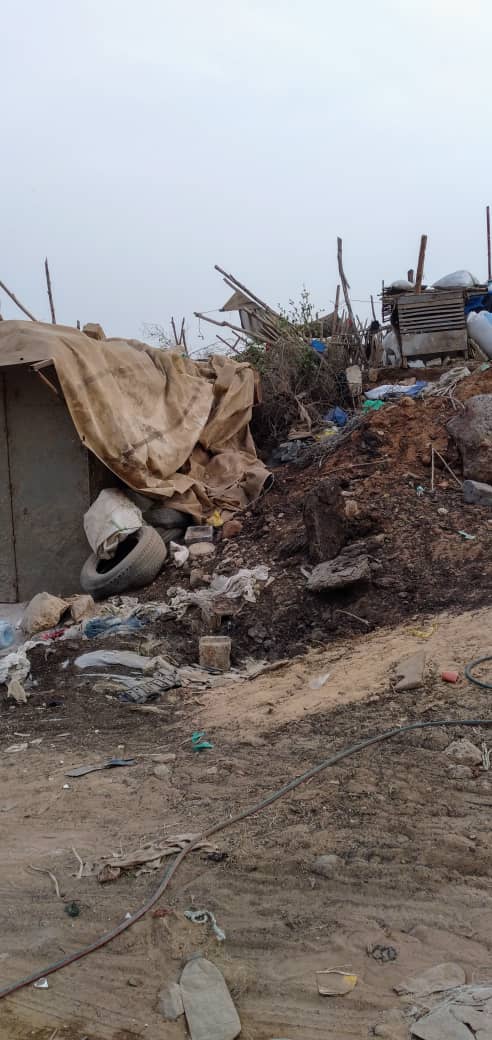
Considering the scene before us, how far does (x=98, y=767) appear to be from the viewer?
444cm

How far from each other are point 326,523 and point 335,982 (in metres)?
4.83

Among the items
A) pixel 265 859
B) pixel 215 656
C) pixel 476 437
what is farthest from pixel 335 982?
pixel 476 437

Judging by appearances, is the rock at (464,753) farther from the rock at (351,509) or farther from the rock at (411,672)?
the rock at (351,509)

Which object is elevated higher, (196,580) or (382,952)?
(382,952)

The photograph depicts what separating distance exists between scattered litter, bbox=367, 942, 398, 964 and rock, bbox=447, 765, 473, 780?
1.14m

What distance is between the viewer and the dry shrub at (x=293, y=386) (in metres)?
11.2

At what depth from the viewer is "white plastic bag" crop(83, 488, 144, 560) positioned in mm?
7824

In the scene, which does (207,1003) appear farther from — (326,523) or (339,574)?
(326,523)

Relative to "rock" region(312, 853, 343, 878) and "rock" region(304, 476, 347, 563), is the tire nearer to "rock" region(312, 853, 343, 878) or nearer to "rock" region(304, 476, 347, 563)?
"rock" region(304, 476, 347, 563)

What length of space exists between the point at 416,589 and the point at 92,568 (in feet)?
10.5

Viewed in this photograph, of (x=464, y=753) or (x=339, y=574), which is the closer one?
(x=464, y=753)

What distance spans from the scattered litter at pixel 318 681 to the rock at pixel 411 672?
0.48m

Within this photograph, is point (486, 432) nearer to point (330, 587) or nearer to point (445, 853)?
point (330, 587)

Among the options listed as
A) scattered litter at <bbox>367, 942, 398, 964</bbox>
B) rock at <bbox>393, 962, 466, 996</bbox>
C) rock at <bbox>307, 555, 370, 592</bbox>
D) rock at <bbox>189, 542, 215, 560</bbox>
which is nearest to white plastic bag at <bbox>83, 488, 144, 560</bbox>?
rock at <bbox>189, 542, 215, 560</bbox>
